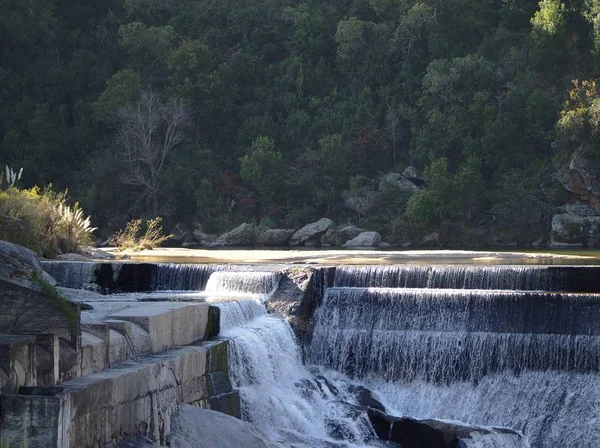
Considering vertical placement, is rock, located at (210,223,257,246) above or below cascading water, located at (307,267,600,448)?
above

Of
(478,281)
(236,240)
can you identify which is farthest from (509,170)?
(478,281)

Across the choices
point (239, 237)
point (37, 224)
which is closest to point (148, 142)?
point (239, 237)

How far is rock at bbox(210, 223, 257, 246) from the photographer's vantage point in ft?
134

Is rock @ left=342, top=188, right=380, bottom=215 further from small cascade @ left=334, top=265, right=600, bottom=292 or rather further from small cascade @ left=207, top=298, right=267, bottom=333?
small cascade @ left=207, top=298, right=267, bottom=333

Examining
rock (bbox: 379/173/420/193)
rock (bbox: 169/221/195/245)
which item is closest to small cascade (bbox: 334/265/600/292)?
rock (bbox: 379/173/420/193)

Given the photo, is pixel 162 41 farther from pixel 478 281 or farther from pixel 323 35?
pixel 478 281

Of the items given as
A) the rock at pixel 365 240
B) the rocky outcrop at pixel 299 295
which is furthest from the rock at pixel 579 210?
the rocky outcrop at pixel 299 295

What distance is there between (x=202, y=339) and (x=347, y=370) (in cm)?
374

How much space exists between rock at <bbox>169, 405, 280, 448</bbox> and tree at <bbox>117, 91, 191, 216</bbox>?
99.9ft

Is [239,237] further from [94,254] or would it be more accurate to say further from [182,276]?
[182,276]

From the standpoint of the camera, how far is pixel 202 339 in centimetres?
1675

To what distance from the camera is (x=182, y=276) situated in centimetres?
2280

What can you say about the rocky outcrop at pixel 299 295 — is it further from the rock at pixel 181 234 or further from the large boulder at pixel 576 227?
the rock at pixel 181 234

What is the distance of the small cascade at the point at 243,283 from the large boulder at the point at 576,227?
1875 centimetres
